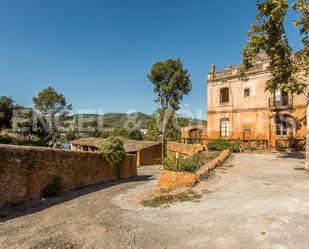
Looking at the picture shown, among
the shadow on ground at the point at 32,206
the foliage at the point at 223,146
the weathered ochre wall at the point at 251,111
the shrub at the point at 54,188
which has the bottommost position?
the shadow on ground at the point at 32,206

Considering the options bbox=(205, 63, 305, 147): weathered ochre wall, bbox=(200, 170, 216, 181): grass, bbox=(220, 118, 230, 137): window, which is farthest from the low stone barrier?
bbox=(220, 118, 230, 137): window

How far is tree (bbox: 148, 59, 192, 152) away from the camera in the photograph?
111ft

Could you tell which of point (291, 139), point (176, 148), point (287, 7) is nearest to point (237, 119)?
point (291, 139)

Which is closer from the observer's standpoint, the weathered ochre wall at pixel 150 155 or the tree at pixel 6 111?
the weathered ochre wall at pixel 150 155

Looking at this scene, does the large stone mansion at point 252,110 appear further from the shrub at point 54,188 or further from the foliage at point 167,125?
the shrub at point 54,188

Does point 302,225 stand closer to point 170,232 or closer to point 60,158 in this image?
point 170,232

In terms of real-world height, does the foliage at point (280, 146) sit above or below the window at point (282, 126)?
below

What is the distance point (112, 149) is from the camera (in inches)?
635

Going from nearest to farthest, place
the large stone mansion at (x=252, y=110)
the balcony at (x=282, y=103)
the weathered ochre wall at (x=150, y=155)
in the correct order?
the large stone mansion at (x=252, y=110), the balcony at (x=282, y=103), the weathered ochre wall at (x=150, y=155)

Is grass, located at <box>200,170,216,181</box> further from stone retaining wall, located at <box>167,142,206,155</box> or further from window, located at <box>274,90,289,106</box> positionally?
window, located at <box>274,90,289,106</box>

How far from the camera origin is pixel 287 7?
463 inches

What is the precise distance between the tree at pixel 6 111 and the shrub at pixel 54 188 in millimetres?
31186

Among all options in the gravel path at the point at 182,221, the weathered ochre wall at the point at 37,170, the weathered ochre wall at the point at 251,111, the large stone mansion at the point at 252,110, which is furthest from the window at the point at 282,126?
the weathered ochre wall at the point at 37,170

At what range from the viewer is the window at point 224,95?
1011 inches
